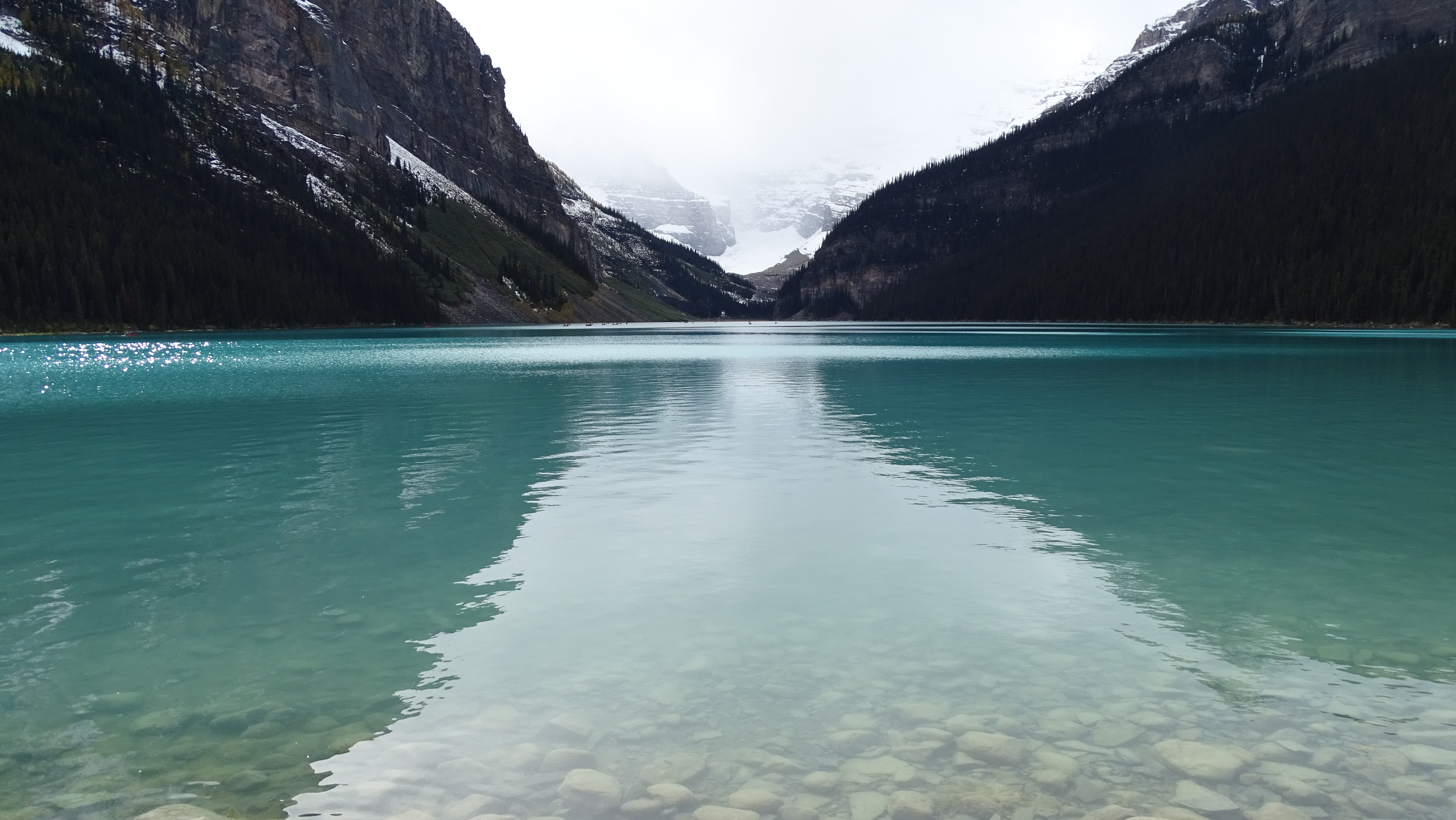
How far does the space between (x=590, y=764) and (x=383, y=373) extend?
61206 millimetres

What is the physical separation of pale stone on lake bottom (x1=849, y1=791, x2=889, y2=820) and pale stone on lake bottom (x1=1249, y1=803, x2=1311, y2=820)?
10.3ft

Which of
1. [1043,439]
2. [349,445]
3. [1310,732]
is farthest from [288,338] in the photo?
[1310,732]

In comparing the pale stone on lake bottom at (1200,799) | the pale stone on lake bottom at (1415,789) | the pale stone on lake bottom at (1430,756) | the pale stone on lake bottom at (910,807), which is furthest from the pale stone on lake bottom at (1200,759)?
the pale stone on lake bottom at (910,807)

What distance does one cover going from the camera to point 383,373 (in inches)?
2564

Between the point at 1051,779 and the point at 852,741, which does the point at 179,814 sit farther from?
the point at 1051,779

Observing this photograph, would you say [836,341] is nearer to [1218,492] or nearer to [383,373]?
[383,373]

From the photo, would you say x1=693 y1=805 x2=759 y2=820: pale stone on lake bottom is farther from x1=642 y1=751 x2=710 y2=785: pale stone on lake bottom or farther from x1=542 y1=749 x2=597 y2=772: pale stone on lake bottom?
x1=542 y1=749 x2=597 y2=772: pale stone on lake bottom

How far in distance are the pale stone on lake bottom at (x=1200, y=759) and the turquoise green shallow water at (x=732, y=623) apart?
0.03m

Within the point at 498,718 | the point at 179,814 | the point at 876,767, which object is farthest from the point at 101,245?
the point at 876,767

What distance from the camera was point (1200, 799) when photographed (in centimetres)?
812

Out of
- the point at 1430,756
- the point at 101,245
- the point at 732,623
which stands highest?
the point at 101,245

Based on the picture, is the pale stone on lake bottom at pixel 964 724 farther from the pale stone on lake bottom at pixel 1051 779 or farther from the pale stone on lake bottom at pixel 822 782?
the pale stone on lake bottom at pixel 822 782

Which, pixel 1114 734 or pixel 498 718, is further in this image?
pixel 498 718

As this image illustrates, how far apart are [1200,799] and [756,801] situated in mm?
3977
